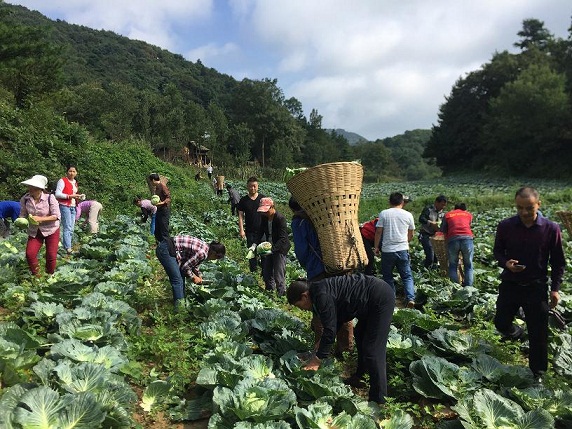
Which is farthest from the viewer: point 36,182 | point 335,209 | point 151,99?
point 151,99

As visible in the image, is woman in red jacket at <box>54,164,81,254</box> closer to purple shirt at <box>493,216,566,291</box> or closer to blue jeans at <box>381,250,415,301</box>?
blue jeans at <box>381,250,415,301</box>

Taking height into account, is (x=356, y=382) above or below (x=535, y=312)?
below

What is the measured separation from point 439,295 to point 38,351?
5217 millimetres

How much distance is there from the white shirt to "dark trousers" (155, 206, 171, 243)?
289 cm

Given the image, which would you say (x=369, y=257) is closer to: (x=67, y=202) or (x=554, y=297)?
(x=554, y=297)

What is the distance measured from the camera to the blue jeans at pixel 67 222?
26.6 ft

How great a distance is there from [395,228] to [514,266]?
7.66 feet

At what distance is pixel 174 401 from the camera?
11.0 ft

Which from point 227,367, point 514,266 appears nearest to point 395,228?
point 514,266

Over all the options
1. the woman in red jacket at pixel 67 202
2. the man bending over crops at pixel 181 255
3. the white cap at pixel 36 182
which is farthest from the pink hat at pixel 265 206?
the woman in red jacket at pixel 67 202

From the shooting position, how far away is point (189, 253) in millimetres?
5371

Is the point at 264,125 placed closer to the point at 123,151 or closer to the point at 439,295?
the point at 123,151

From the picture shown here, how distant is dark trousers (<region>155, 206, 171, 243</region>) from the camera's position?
545cm

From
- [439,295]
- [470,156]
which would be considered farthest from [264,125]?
[439,295]
